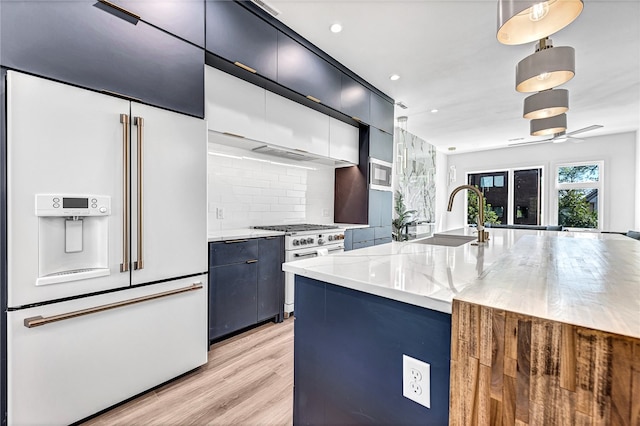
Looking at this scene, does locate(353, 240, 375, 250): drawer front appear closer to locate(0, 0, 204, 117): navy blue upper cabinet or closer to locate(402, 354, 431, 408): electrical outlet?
locate(0, 0, 204, 117): navy blue upper cabinet

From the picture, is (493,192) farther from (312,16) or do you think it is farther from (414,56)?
(312,16)

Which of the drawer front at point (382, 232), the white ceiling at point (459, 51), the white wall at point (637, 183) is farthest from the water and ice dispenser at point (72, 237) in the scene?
the white wall at point (637, 183)

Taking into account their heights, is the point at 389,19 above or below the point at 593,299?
above

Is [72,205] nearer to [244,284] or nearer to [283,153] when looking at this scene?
[244,284]

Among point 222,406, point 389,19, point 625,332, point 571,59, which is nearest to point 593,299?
point 625,332

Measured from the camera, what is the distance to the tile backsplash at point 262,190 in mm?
2859

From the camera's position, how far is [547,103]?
1.90 m

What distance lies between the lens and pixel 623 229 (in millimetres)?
5770

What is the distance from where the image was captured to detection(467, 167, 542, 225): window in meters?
6.91

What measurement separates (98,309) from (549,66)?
2698 millimetres

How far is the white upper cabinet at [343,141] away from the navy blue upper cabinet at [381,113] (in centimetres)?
28

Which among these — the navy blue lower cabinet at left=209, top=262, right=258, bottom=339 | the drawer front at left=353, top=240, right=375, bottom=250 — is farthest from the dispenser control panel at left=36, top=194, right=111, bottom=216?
the drawer front at left=353, top=240, right=375, bottom=250

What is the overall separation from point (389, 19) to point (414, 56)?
70 centimetres

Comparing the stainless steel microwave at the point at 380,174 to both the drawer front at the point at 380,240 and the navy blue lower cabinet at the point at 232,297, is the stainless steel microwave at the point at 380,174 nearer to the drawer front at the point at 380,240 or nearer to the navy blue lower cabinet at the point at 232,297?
the drawer front at the point at 380,240
